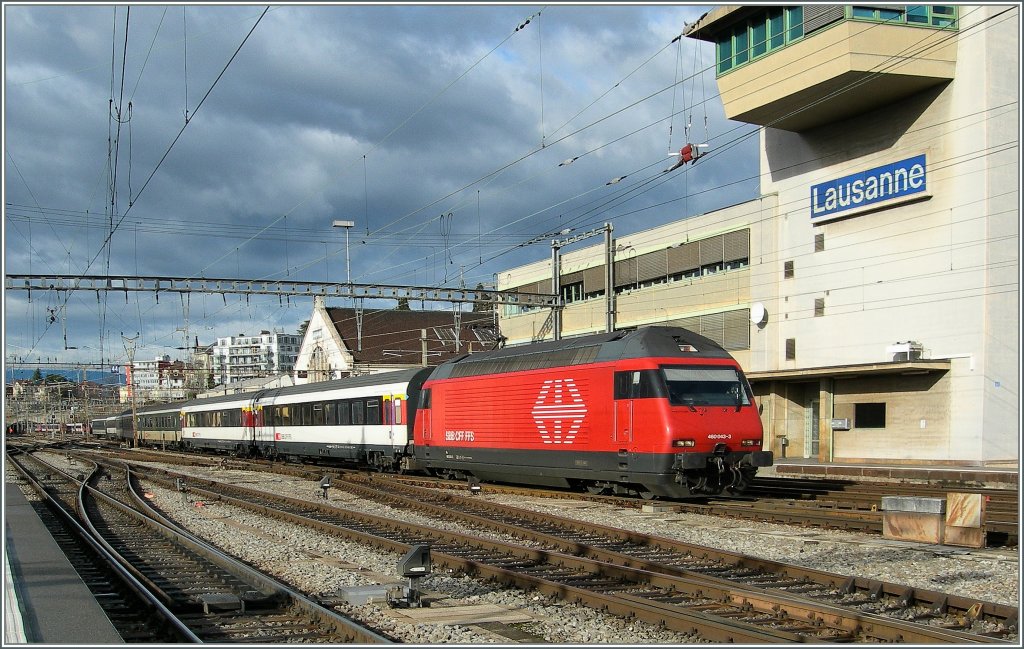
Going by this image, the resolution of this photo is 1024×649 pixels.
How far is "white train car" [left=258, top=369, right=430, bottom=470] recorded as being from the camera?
29828 millimetres

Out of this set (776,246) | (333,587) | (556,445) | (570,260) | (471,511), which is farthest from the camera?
(570,260)

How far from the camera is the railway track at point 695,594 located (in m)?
8.25

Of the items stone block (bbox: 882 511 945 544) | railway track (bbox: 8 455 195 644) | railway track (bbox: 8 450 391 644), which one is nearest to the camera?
railway track (bbox: 8 450 391 644)

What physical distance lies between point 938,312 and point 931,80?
311 inches

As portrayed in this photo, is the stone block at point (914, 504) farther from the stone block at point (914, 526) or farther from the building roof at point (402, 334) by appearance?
the building roof at point (402, 334)

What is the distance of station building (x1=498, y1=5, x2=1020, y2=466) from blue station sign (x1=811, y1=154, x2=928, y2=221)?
0.06 m

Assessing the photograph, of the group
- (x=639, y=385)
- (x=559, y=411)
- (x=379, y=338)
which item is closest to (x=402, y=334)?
(x=379, y=338)

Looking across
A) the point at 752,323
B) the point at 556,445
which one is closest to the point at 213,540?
the point at 556,445

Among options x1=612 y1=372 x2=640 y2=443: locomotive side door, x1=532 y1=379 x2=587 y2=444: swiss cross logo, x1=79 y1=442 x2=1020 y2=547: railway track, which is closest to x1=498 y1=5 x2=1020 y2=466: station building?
x1=79 y1=442 x2=1020 y2=547: railway track

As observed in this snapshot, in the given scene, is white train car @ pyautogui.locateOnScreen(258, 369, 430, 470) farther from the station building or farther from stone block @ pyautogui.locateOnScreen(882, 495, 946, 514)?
stone block @ pyautogui.locateOnScreen(882, 495, 946, 514)

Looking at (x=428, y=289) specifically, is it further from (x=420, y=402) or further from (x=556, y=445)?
(x=556, y=445)

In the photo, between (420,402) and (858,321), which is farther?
(858,321)

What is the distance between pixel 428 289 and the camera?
35031 mm

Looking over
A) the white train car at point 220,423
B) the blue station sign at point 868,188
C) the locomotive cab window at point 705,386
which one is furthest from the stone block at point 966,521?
the white train car at point 220,423
